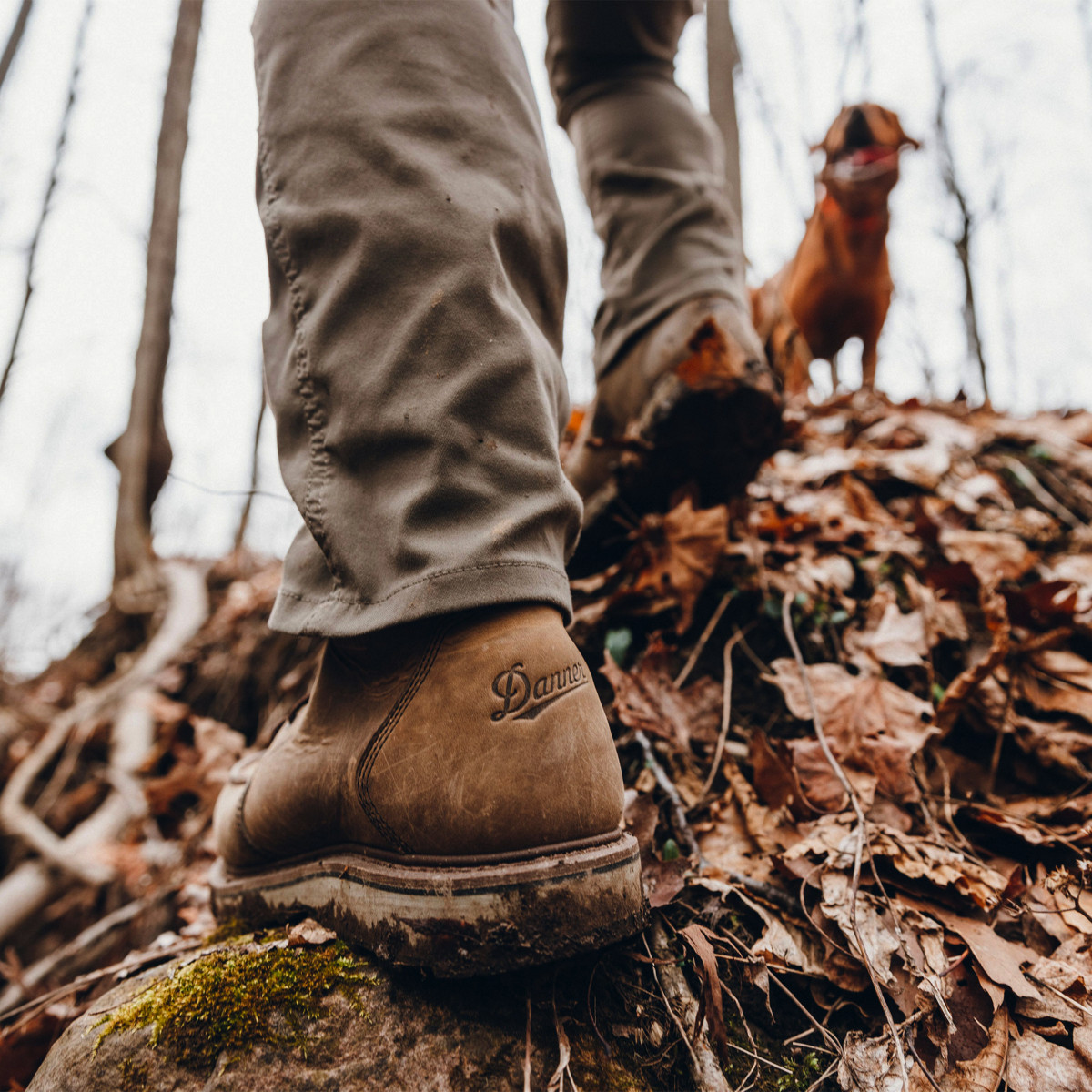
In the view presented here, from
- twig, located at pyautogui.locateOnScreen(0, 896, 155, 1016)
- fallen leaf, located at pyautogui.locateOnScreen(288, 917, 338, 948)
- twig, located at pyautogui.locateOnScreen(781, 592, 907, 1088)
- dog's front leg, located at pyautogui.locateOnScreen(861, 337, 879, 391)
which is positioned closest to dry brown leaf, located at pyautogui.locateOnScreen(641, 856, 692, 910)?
twig, located at pyautogui.locateOnScreen(781, 592, 907, 1088)

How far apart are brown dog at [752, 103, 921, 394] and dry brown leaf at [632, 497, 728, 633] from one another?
4.14m

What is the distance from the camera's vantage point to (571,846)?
32.3 inches

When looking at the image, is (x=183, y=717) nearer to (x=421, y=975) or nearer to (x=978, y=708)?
(x=421, y=975)

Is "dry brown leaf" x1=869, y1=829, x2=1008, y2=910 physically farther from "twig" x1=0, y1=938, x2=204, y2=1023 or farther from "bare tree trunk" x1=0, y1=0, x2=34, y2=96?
"bare tree trunk" x1=0, y1=0, x2=34, y2=96

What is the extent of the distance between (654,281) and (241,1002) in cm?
168

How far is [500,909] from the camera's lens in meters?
0.77

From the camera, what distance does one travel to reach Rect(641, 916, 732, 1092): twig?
0.78m

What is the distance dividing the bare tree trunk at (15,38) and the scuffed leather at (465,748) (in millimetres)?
15864

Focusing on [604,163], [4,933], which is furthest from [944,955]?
[4,933]

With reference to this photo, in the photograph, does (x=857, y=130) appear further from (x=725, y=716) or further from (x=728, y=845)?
(x=728, y=845)

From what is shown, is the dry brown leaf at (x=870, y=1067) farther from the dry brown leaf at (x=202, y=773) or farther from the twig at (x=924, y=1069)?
the dry brown leaf at (x=202, y=773)

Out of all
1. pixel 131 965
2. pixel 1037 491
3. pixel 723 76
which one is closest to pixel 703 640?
pixel 131 965

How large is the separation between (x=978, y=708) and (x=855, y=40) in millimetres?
A: 7664

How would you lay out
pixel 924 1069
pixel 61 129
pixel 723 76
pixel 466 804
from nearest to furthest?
pixel 924 1069
pixel 466 804
pixel 723 76
pixel 61 129
